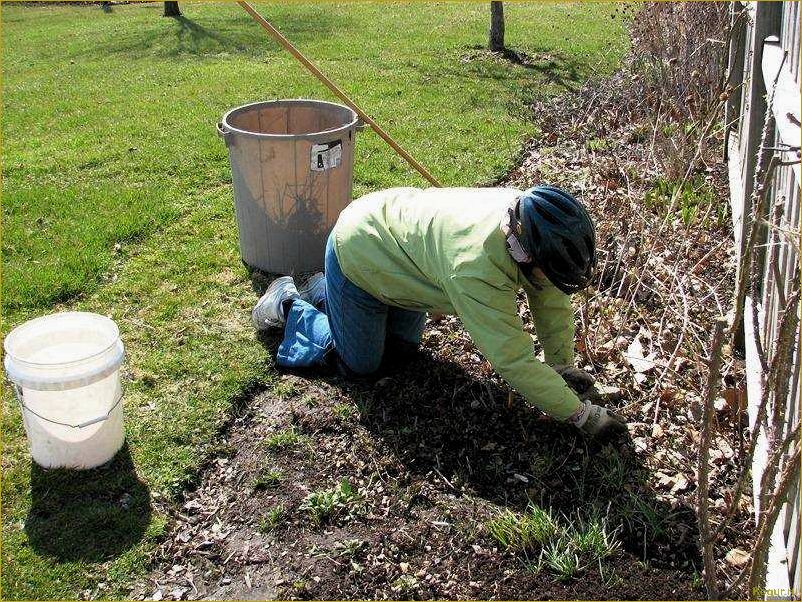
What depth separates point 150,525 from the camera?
3.41m

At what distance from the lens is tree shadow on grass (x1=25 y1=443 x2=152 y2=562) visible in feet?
10.8

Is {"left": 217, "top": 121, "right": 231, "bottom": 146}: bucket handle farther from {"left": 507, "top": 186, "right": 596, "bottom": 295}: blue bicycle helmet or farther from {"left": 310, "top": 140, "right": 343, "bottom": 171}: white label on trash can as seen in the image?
{"left": 507, "top": 186, "right": 596, "bottom": 295}: blue bicycle helmet

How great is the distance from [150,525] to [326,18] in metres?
13.8

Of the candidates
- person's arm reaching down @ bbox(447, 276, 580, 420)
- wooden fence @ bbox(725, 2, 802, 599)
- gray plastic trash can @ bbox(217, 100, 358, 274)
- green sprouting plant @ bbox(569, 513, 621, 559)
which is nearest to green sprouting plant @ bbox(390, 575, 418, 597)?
green sprouting plant @ bbox(569, 513, 621, 559)

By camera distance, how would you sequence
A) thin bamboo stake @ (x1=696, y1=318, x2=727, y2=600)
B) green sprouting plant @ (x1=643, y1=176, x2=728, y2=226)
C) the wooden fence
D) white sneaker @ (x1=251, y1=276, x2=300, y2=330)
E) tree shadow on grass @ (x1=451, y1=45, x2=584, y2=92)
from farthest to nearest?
tree shadow on grass @ (x1=451, y1=45, x2=584, y2=92), green sprouting plant @ (x1=643, y1=176, x2=728, y2=226), white sneaker @ (x1=251, y1=276, x2=300, y2=330), the wooden fence, thin bamboo stake @ (x1=696, y1=318, x2=727, y2=600)

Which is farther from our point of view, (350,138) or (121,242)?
(121,242)

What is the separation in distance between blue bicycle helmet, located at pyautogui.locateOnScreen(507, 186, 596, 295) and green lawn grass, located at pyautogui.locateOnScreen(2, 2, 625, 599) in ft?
6.02

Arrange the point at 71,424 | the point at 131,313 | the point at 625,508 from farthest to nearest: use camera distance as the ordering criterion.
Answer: the point at 131,313, the point at 71,424, the point at 625,508

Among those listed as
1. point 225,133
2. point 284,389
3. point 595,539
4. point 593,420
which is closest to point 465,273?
point 593,420

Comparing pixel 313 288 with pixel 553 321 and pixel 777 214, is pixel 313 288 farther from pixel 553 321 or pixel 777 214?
pixel 777 214

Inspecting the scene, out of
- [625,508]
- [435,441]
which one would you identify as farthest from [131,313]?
[625,508]

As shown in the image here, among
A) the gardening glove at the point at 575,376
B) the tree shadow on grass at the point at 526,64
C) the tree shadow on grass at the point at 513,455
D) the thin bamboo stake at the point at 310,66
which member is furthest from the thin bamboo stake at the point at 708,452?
the tree shadow on grass at the point at 526,64

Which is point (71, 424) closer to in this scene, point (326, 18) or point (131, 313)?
point (131, 313)

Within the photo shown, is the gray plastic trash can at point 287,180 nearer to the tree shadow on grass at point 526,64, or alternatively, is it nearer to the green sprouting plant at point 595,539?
the green sprouting plant at point 595,539
